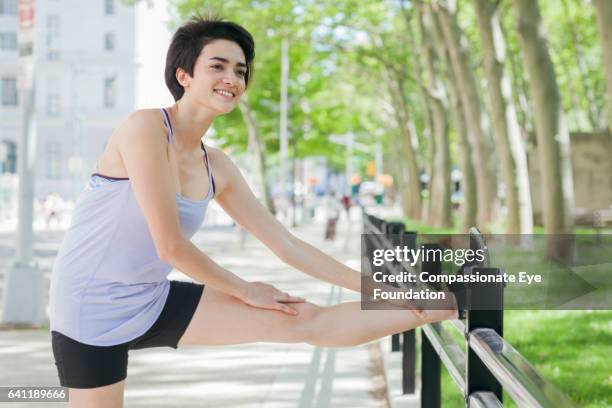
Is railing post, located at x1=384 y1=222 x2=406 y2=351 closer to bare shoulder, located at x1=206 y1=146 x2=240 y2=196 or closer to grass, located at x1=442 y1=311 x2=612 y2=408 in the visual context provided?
grass, located at x1=442 y1=311 x2=612 y2=408

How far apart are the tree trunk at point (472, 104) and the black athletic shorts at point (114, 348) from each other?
62.0 feet

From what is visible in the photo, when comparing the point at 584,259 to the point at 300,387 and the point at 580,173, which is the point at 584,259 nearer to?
the point at 300,387

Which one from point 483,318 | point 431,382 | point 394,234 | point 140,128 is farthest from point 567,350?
point 140,128

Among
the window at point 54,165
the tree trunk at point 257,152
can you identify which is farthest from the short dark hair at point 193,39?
the window at point 54,165

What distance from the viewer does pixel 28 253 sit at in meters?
11.4

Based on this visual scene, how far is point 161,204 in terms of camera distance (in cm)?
308

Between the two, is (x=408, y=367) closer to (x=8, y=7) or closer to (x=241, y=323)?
(x=241, y=323)

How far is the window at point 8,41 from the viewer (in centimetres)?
7900

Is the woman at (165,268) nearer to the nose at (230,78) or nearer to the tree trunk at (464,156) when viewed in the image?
the nose at (230,78)

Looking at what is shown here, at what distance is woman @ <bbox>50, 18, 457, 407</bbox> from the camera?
3.16 meters

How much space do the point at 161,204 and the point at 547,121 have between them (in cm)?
1460

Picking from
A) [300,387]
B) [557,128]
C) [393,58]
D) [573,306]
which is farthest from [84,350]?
[393,58]

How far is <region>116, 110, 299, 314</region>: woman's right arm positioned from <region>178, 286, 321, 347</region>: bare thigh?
0.04 meters

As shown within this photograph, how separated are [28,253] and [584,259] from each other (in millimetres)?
7341
